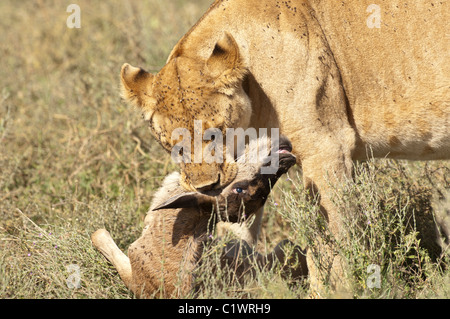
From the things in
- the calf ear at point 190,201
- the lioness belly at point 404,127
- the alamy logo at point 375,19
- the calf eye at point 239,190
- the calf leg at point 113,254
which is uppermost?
the alamy logo at point 375,19

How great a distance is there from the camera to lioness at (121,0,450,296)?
4039 mm

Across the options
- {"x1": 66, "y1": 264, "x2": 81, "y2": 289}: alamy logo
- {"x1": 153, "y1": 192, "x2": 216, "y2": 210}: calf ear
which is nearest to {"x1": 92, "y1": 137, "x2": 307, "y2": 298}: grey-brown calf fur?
{"x1": 153, "y1": 192, "x2": 216, "y2": 210}: calf ear

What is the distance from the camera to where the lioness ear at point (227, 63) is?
3.93m

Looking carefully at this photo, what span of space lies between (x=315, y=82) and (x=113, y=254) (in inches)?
70.0

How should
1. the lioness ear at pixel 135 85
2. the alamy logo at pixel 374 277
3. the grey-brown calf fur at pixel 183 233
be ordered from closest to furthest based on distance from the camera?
the alamy logo at pixel 374 277 → the grey-brown calf fur at pixel 183 233 → the lioness ear at pixel 135 85

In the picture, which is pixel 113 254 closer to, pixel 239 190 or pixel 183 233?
pixel 183 233

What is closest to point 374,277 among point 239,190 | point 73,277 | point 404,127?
point 239,190

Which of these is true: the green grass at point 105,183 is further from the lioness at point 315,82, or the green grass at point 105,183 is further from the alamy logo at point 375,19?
the alamy logo at point 375,19

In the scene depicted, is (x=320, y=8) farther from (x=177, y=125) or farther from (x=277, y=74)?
(x=177, y=125)

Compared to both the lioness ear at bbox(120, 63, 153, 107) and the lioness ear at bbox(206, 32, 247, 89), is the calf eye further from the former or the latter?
the lioness ear at bbox(120, 63, 153, 107)

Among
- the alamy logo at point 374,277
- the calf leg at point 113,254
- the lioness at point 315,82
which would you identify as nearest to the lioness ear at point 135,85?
the lioness at point 315,82

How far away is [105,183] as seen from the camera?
19.7ft

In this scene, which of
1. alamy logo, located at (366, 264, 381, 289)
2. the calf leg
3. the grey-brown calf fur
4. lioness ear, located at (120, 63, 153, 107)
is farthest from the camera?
the calf leg

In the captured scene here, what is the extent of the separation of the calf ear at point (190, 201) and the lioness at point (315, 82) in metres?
0.07
